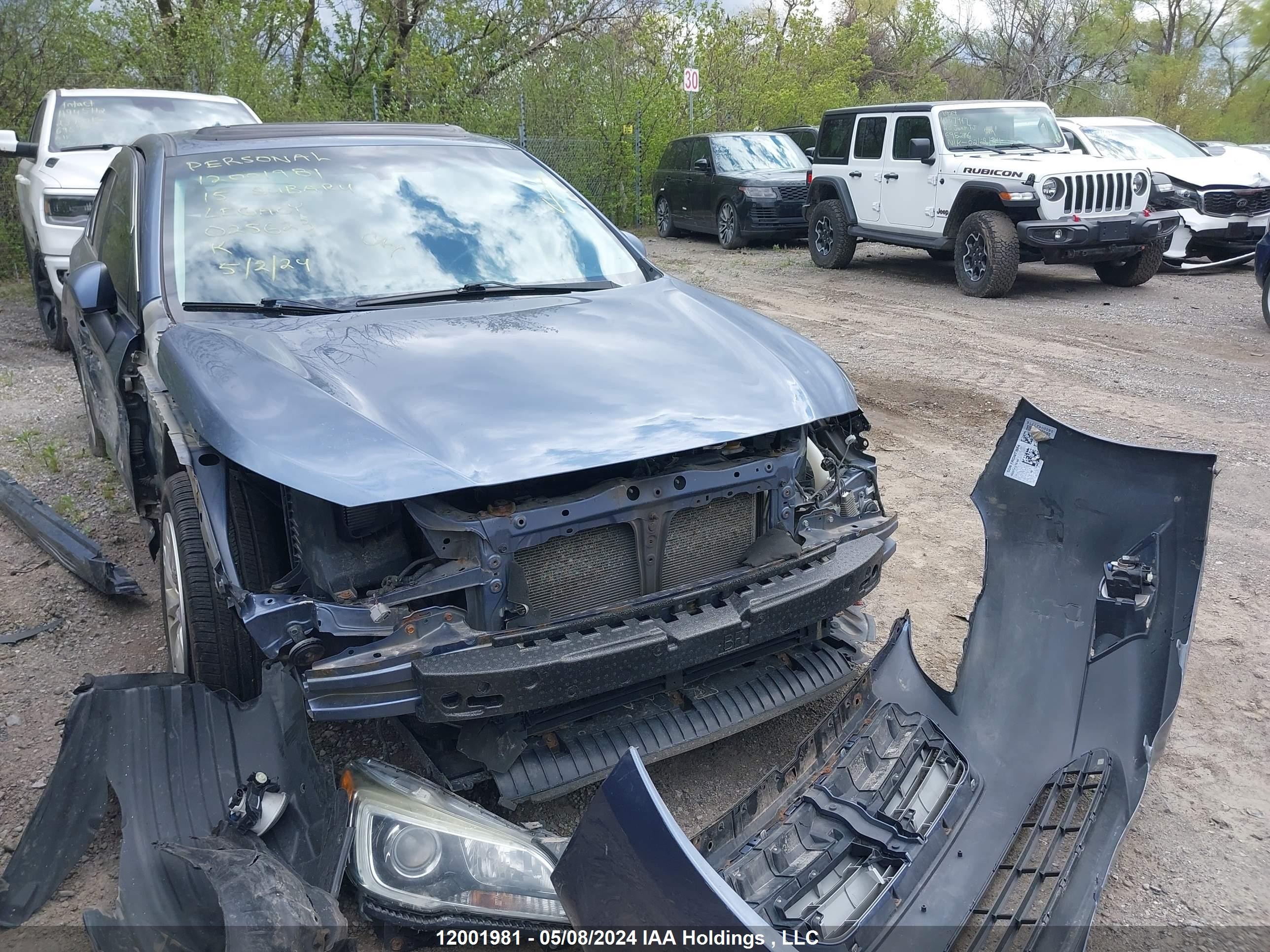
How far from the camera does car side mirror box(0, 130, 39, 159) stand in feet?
24.6

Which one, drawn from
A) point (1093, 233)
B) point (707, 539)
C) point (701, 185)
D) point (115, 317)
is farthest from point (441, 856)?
point (701, 185)

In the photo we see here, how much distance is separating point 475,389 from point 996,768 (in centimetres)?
174

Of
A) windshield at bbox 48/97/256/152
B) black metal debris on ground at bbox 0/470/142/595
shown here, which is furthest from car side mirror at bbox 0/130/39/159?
black metal debris on ground at bbox 0/470/142/595

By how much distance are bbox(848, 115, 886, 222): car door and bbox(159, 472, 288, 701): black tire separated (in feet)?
33.3

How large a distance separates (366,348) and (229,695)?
104 centimetres

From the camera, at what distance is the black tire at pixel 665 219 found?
1597cm

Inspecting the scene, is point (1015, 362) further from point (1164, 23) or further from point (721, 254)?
point (1164, 23)

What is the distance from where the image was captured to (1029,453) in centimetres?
295

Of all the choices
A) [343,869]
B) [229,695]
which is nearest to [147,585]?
[229,695]

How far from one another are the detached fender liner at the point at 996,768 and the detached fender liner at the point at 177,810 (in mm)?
695

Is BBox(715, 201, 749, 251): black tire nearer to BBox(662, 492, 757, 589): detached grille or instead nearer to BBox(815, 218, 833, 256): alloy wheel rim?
BBox(815, 218, 833, 256): alloy wheel rim

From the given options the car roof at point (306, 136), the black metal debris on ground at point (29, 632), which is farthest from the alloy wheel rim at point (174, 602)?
the car roof at point (306, 136)

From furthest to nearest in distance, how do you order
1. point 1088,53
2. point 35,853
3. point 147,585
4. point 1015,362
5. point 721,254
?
point 1088,53, point 721,254, point 1015,362, point 147,585, point 35,853

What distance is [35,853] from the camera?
98.7 inches
